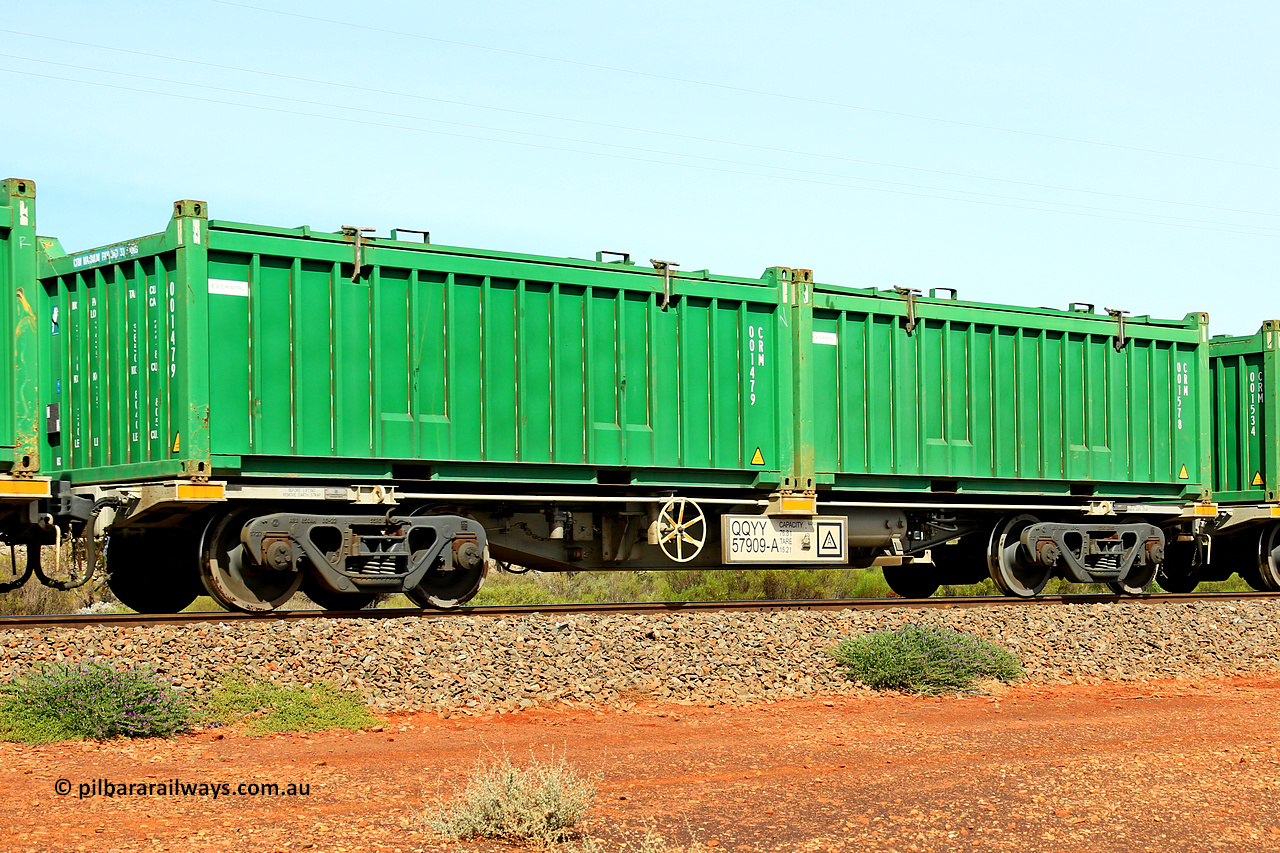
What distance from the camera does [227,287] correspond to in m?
12.1

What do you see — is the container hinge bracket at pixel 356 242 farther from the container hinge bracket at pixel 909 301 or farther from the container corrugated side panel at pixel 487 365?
the container hinge bracket at pixel 909 301

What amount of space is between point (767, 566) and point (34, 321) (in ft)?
25.8

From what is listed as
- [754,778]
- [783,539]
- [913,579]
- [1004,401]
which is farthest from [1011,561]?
[754,778]

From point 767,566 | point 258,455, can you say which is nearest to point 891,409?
point 767,566

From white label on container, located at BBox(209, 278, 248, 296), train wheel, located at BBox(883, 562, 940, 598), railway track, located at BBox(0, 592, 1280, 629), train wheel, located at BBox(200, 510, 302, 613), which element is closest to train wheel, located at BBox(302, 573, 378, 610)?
railway track, located at BBox(0, 592, 1280, 629)

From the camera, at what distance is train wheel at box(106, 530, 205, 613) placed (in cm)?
1343

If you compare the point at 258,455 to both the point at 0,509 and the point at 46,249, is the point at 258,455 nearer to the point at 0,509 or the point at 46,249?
the point at 0,509

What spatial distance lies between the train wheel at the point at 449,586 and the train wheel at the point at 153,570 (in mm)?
2338

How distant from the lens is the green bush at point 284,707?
8930 mm

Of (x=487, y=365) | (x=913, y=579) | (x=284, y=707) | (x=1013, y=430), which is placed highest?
(x=487, y=365)

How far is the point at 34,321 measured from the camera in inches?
452

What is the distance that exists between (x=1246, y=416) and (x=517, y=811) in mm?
16736

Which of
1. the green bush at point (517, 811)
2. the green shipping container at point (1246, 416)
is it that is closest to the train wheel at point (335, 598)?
the green bush at point (517, 811)

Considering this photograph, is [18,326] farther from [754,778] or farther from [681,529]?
[754,778]
